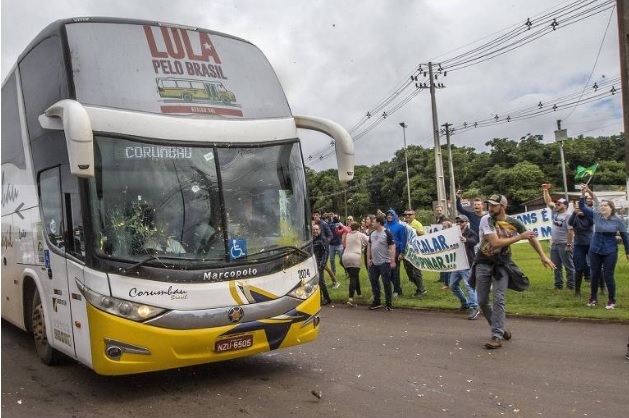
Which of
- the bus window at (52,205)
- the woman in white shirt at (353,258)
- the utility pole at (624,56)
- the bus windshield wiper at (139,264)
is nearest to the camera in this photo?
the bus windshield wiper at (139,264)

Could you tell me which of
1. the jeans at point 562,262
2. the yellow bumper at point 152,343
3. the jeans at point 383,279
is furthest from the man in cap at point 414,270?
the yellow bumper at point 152,343

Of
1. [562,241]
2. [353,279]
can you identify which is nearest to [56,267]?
[353,279]

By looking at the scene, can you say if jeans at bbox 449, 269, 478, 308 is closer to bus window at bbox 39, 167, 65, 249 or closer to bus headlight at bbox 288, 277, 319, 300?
bus headlight at bbox 288, 277, 319, 300

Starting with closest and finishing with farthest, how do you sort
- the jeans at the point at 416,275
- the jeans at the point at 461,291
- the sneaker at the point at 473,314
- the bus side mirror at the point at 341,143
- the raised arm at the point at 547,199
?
1. the bus side mirror at the point at 341,143
2. the sneaker at the point at 473,314
3. the jeans at the point at 461,291
4. the raised arm at the point at 547,199
5. the jeans at the point at 416,275

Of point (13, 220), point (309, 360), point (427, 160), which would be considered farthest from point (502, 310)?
point (427, 160)

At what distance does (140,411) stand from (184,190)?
212 centimetres

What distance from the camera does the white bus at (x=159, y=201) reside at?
554 centimetres

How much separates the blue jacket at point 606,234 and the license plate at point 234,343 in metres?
6.62

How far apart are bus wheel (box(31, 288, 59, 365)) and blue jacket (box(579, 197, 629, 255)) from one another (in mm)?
8331

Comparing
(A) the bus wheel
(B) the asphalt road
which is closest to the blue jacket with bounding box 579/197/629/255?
(B) the asphalt road

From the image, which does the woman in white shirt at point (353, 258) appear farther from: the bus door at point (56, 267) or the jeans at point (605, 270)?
the bus door at point (56, 267)

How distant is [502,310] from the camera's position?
7598mm

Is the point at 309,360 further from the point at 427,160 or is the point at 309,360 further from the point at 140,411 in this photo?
the point at 427,160

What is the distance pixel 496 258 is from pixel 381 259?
13.0 ft
